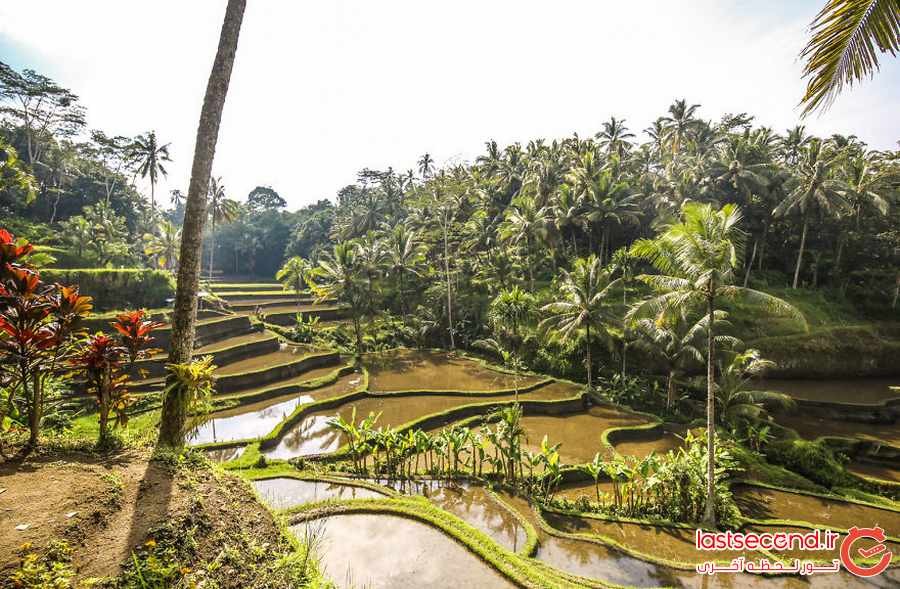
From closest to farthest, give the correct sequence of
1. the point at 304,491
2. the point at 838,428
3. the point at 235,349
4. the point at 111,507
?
the point at 111,507, the point at 304,491, the point at 838,428, the point at 235,349

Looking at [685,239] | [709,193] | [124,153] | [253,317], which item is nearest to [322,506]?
[685,239]

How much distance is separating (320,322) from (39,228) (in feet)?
72.7

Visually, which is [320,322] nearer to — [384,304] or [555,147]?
[384,304]

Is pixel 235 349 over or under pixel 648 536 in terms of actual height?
over

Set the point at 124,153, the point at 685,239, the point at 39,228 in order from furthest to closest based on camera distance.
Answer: the point at 124,153
the point at 39,228
the point at 685,239

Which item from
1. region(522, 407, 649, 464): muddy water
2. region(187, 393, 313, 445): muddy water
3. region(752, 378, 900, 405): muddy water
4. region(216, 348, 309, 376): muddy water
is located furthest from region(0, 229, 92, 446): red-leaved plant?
region(752, 378, 900, 405): muddy water

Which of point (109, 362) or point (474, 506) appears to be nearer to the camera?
point (109, 362)

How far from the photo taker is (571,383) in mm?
21828

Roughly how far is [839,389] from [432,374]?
20.9m

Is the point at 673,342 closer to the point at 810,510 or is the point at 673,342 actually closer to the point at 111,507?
the point at 810,510

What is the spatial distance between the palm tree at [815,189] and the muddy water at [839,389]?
1016 centimetres

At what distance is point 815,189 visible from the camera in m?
25.1

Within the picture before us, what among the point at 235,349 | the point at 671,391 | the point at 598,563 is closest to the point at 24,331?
the point at 598,563

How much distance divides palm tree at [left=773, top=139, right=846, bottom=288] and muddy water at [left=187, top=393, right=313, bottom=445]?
30.6 metres
